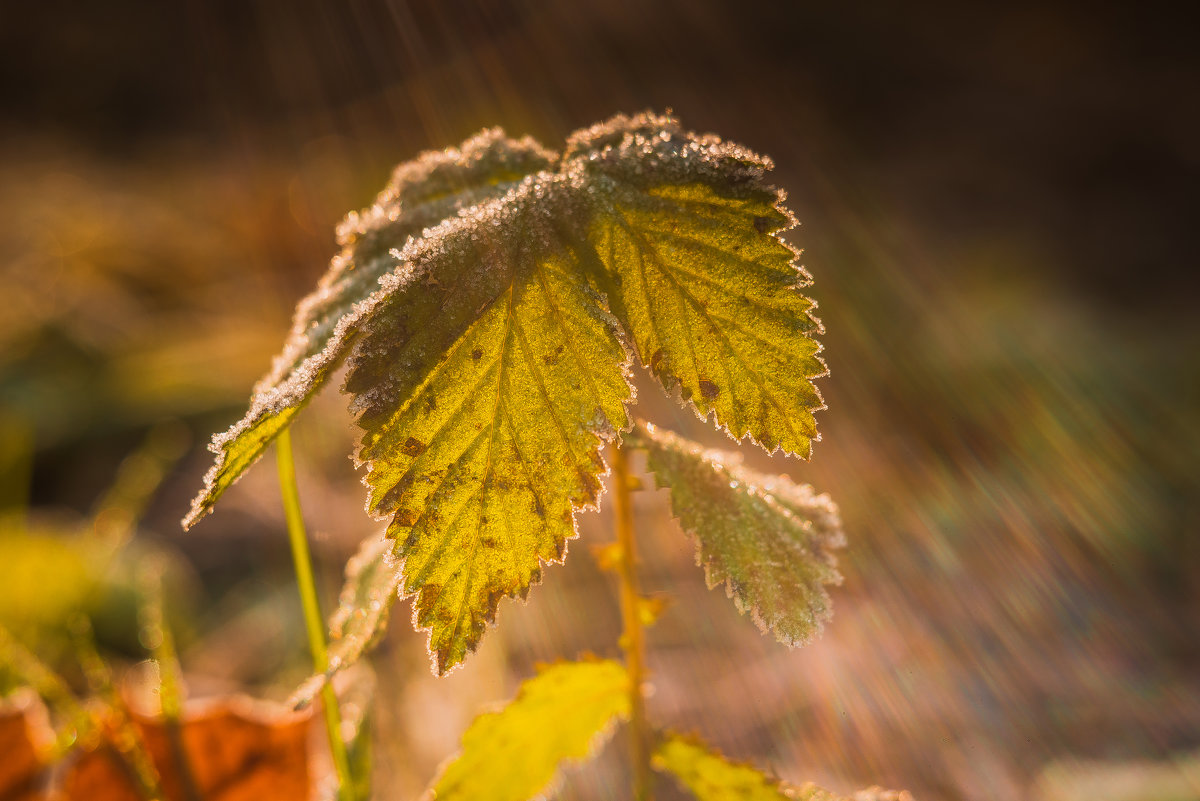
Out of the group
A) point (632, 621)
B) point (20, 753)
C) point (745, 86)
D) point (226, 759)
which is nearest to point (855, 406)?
point (632, 621)

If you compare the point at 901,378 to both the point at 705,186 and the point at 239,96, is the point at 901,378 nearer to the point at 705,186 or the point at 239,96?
the point at 705,186

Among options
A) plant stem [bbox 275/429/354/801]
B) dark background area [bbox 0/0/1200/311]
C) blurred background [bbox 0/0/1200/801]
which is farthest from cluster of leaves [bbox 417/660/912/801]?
dark background area [bbox 0/0/1200/311]

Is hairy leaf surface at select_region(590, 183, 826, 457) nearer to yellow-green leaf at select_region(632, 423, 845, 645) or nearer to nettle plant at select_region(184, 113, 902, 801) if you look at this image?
nettle plant at select_region(184, 113, 902, 801)

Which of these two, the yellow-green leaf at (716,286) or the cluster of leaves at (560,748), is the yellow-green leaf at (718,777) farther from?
the yellow-green leaf at (716,286)

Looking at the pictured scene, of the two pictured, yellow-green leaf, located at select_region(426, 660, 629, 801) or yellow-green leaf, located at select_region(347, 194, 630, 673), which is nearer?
yellow-green leaf, located at select_region(347, 194, 630, 673)

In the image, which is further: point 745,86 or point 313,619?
point 745,86

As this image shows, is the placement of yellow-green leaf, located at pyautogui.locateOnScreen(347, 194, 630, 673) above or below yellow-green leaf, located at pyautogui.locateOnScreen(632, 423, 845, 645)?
above

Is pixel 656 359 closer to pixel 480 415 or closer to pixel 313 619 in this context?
pixel 480 415
